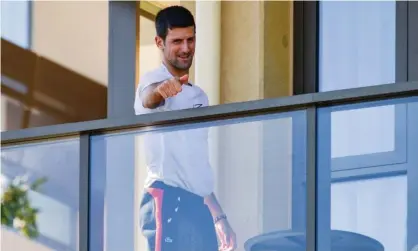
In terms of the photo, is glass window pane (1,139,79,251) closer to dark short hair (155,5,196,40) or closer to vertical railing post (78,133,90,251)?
vertical railing post (78,133,90,251)

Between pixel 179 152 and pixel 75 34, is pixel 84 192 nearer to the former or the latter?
pixel 179 152

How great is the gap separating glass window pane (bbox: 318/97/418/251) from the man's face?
3.47ft

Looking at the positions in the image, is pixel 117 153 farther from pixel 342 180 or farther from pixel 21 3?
pixel 21 3

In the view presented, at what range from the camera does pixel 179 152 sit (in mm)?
8781

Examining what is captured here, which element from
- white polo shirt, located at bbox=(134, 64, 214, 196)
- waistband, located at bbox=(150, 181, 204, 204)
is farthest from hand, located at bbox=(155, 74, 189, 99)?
waistband, located at bbox=(150, 181, 204, 204)

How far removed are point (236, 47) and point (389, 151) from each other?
3.07 metres

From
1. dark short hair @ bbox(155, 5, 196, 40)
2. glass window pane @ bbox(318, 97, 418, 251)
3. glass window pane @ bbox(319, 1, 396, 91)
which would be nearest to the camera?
glass window pane @ bbox(318, 97, 418, 251)

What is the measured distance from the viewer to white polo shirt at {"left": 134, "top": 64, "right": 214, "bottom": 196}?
28.7 ft

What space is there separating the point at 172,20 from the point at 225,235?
1.40 meters

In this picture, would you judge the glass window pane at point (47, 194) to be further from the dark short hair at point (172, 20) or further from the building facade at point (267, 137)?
the dark short hair at point (172, 20)

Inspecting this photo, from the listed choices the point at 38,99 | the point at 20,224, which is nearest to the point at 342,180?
the point at 20,224

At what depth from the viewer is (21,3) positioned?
44.9 feet

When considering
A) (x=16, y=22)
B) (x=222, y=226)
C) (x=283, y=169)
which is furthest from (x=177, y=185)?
(x=16, y=22)

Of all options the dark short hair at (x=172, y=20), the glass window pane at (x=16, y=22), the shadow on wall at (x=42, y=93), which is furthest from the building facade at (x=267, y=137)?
the glass window pane at (x=16, y=22)
